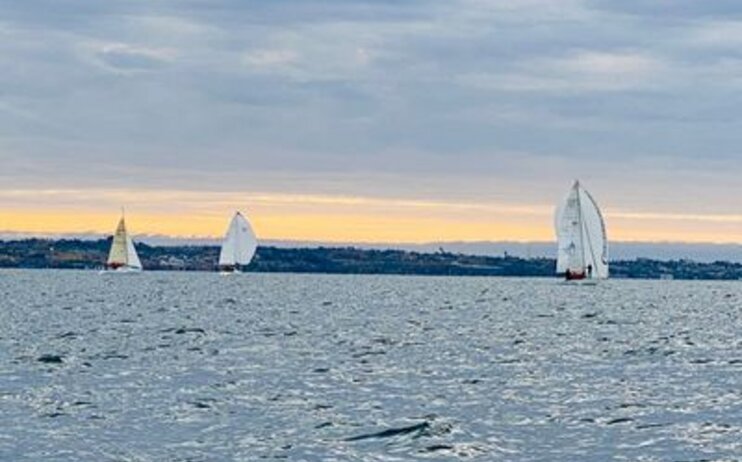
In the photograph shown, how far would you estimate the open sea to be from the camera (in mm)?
31766

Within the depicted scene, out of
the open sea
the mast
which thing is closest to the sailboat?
the mast

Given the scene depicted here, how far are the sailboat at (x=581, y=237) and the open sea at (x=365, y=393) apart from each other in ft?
303

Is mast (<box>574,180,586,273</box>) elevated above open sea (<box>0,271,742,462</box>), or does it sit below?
above

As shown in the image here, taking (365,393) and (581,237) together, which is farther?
(581,237)

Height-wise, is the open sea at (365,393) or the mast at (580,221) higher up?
the mast at (580,221)

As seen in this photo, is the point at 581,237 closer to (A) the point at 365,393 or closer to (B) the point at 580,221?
(B) the point at 580,221

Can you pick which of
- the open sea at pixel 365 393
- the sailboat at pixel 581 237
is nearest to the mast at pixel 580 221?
the sailboat at pixel 581 237

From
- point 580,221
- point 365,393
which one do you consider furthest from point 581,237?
point 365,393

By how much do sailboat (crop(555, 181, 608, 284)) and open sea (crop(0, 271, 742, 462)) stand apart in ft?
303

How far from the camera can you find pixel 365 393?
42.0 m

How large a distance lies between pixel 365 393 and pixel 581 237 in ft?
438

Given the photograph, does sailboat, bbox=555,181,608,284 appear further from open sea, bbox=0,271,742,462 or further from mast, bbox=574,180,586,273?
open sea, bbox=0,271,742,462

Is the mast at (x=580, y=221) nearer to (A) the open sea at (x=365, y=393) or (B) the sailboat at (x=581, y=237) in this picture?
(B) the sailboat at (x=581, y=237)

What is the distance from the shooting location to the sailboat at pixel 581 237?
172375mm
